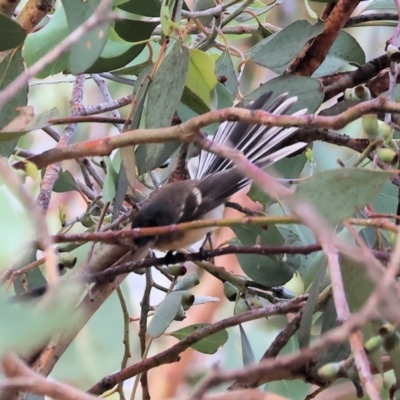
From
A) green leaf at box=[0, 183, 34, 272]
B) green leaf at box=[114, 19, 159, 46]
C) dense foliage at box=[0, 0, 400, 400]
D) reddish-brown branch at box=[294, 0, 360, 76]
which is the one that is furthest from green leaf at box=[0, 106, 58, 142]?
reddish-brown branch at box=[294, 0, 360, 76]

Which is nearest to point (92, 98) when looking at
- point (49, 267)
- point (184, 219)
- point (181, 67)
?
point (184, 219)

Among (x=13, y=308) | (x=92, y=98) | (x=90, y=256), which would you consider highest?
(x=13, y=308)

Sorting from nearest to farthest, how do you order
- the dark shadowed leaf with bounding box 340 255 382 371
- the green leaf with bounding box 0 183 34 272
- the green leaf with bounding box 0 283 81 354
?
1. the green leaf with bounding box 0 283 81 354
2. the green leaf with bounding box 0 183 34 272
3. the dark shadowed leaf with bounding box 340 255 382 371

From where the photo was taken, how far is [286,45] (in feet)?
2.40

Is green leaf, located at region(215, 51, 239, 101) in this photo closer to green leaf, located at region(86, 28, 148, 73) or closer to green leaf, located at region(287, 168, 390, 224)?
green leaf, located at region(86, 28, 148, 73)

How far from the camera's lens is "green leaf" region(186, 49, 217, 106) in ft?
2.07

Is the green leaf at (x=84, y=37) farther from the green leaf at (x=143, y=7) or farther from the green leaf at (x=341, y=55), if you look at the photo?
the green leaf at (x=341, y=55)

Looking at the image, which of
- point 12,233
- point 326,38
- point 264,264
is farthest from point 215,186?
point 12,233

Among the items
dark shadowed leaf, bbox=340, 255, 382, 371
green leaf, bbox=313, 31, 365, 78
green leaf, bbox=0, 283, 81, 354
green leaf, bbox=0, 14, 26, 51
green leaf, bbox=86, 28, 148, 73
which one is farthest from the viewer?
green leaf, bbox=313, 31, 365, 78

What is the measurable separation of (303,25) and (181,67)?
0.67ft

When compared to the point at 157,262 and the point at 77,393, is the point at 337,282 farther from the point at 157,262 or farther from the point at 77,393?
the point at 157,262

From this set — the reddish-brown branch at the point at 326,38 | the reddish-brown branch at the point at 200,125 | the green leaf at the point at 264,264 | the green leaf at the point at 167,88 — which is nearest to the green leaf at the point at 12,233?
the reddish-brown branch at the point at 200,125

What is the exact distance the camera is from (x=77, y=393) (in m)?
0.35

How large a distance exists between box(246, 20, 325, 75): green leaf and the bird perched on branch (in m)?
0.05
